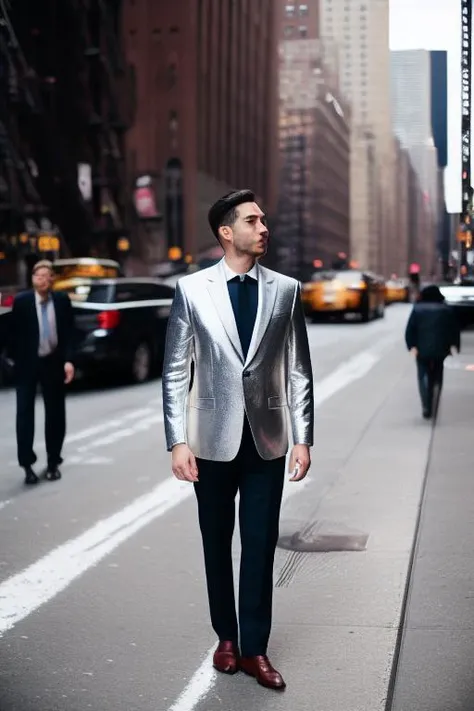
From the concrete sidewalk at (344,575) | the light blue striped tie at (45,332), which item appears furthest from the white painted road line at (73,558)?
the light blue striped tie at (45,332)

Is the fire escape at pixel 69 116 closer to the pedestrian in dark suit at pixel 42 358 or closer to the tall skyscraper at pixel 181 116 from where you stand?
the tall skyscraper at pixel 181 116

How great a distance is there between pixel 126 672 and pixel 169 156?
8934 centimetres

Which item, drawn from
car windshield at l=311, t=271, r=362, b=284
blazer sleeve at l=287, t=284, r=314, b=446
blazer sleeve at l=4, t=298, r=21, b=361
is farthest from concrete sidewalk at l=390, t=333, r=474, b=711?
car windshield at l=311, t=271, r=362, b=284

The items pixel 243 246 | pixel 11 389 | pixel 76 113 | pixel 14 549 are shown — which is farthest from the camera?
pixel 76 113

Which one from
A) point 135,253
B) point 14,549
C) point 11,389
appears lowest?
point 135,253

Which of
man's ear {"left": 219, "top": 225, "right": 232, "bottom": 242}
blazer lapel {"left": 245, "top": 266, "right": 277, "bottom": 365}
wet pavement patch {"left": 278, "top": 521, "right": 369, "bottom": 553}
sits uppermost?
man's ear {"left": 219, "top": 225, "right": 232, "bottom": 242}

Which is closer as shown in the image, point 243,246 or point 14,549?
point 243,246

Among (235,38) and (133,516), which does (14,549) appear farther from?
(235,38)

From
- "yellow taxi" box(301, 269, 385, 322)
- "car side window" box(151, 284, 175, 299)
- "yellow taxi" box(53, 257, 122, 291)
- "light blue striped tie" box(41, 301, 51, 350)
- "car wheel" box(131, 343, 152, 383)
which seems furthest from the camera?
"yellow taxi" box(301, 269, 385, 322)

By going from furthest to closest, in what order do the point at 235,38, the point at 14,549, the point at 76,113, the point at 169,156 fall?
1. the point at 235,38
2. the point at 169,156
3. the point at 76,113
4. the point at 14,549

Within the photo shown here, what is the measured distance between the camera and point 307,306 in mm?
38531

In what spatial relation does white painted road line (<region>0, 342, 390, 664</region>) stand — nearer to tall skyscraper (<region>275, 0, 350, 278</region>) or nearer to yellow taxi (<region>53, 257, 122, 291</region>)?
yellow taxi (<region>53, 257, 122, 291</region>)

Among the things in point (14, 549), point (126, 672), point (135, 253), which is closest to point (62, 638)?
point (126, 672)

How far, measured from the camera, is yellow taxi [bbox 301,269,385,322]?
37000mm
